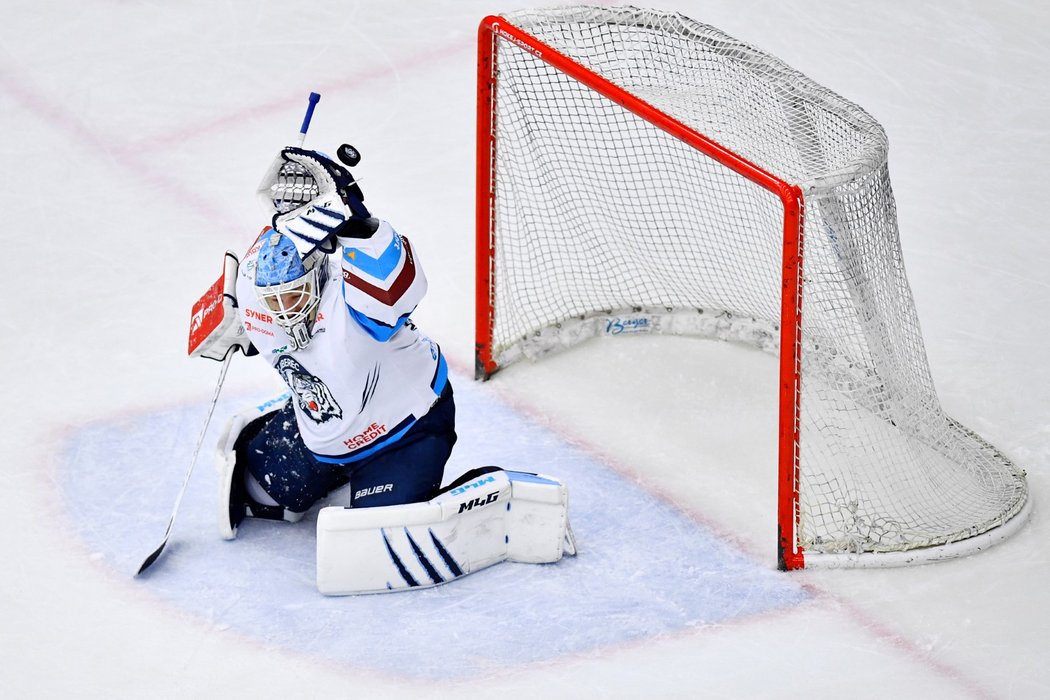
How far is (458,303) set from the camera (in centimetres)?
588

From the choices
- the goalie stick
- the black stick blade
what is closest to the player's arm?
the goalie stick

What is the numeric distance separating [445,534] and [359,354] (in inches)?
19.7

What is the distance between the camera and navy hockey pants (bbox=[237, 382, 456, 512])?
452 cm

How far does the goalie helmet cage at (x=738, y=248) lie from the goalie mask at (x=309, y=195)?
3.05ft

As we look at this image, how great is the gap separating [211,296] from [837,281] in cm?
159

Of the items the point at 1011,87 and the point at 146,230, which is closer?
the point at 146,230

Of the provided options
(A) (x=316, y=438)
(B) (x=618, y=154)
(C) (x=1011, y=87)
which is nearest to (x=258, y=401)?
(A) (x=316, y=438)

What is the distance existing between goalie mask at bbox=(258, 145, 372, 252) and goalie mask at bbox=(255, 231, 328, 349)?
59mm

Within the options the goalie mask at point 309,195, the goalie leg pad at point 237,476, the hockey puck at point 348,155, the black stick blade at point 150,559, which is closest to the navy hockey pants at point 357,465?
the goalie leg pad at point 237,476

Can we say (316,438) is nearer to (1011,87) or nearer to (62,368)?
(62,368)

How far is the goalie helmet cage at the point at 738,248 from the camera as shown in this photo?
4.56 meters

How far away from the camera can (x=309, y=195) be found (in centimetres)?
424

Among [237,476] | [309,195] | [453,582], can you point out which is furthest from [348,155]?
[453,582]

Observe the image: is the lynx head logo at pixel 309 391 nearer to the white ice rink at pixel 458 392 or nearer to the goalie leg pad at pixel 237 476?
the goalie leg pad at pixel 237 476
